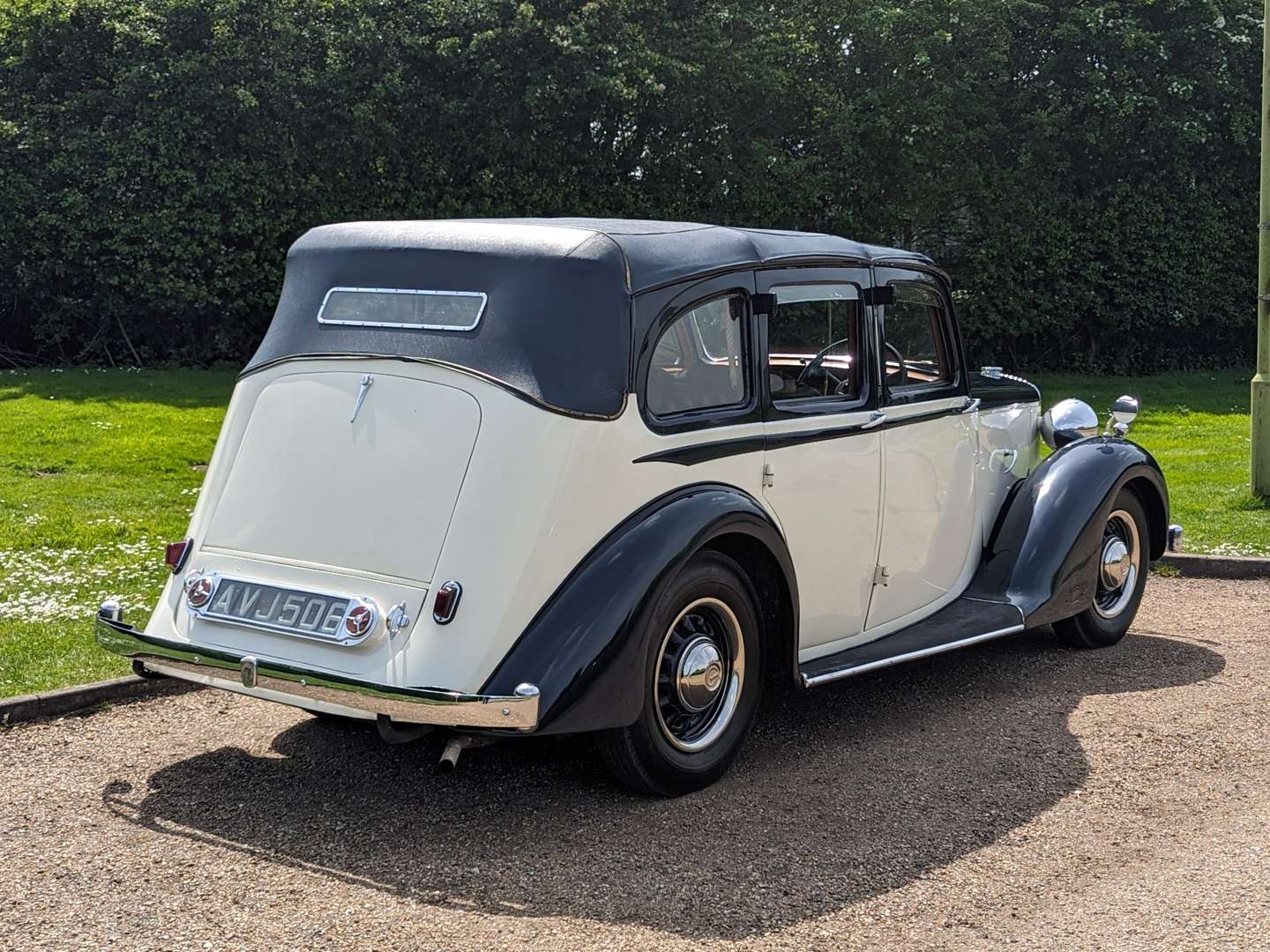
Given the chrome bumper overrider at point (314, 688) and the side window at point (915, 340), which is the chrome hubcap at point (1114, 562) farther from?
the chrome bumper overrider at point (314, 688)

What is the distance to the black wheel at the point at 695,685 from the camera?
469 cm

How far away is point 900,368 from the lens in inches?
241

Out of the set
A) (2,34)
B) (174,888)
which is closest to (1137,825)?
(174,888)

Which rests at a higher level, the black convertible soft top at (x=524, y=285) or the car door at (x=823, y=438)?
the black convertible soft top at (x=524, y=285)

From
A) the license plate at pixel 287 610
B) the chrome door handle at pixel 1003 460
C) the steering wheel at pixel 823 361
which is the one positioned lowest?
the license plate at pixel 287 610

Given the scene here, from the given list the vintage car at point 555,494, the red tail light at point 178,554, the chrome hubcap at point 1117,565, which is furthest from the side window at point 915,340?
the red tail light at point 178,554

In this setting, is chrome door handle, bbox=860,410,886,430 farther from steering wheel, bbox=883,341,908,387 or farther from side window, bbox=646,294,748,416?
side window, bbox=646,294,748,416

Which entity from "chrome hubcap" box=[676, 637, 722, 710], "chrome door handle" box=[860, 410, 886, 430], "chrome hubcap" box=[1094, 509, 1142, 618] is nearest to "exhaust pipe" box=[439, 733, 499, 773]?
"chrome hubcap" box=[676, 637, 722, 710]

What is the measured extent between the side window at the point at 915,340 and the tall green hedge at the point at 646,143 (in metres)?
10.8

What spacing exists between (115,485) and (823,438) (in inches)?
267

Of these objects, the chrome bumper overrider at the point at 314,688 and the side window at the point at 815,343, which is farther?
the side window at the point at 815,343

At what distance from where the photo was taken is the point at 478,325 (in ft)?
15.8

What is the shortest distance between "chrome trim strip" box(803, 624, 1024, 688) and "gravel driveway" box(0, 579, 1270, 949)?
0.92 ft

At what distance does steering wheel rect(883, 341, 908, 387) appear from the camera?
6055 millimetres
